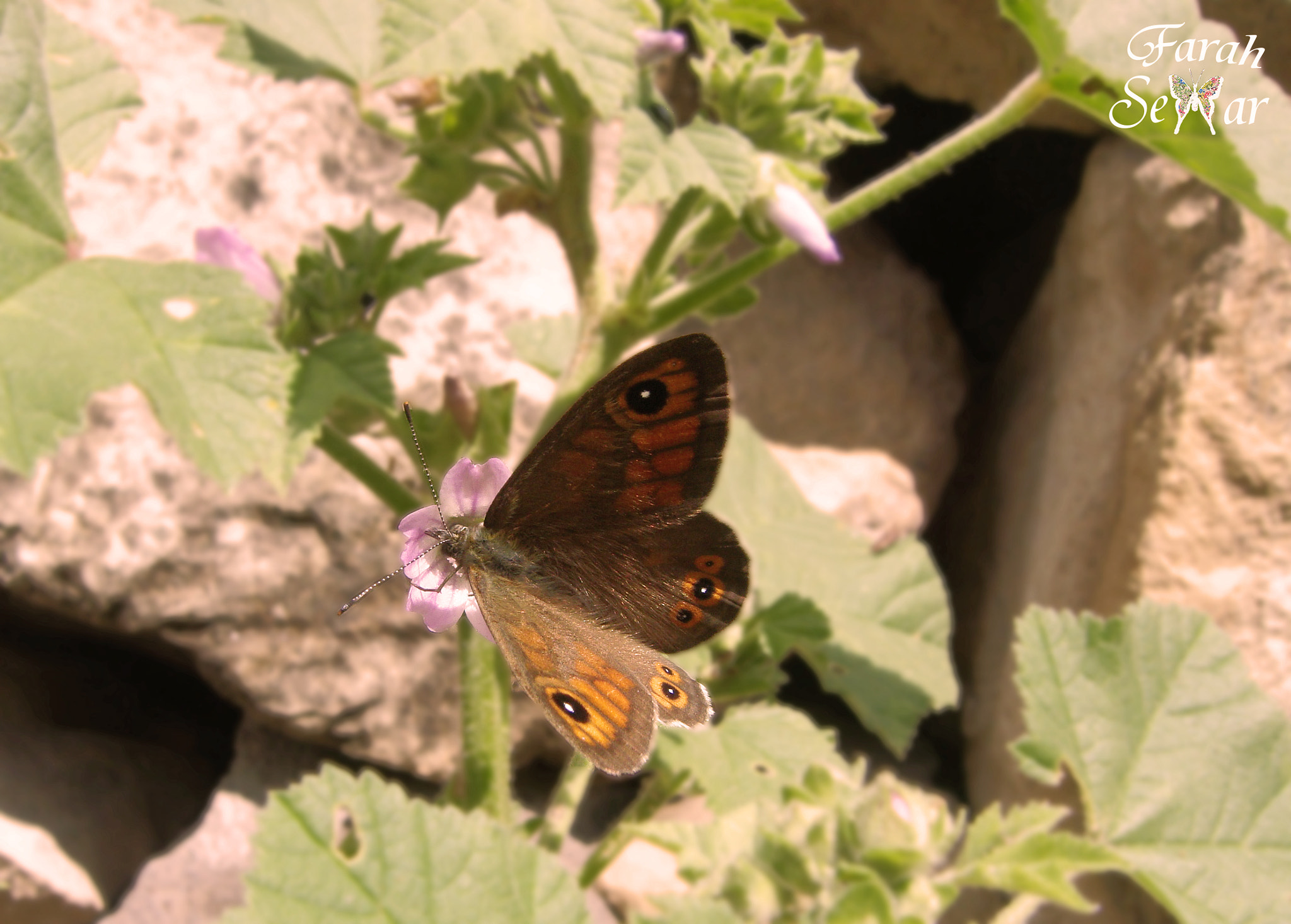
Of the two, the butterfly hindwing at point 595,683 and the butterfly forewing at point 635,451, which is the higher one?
the butterfly forewing at point 635,451

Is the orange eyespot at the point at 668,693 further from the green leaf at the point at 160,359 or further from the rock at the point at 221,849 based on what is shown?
the rock at the point at 221,849

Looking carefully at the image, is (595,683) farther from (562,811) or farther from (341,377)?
(562,811)

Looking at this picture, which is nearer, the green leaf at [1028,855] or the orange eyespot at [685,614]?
the orange eyespot at [685,614]

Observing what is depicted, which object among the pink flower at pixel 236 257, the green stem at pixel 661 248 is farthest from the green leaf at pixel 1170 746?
the pink flower at pixel 236 257

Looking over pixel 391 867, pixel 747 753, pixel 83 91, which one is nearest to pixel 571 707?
pixel 391 867

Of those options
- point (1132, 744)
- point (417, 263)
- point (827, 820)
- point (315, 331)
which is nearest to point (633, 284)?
point (417, 263)
